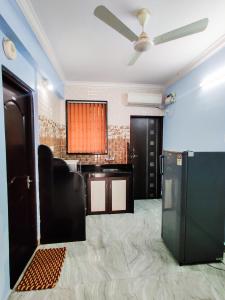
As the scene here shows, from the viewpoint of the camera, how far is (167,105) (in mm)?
4066

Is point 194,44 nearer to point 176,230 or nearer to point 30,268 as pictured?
point 176,230

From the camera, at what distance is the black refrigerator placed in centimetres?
199

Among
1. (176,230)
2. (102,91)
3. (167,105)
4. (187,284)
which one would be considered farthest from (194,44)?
(187,284)

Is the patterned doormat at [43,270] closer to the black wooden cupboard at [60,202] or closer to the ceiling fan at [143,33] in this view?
the black wooden cupboard at [60,202]

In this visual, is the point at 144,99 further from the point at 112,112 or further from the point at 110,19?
the point at 110,19

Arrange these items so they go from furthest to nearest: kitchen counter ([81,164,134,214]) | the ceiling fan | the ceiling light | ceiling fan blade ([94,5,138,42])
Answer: kitchen counter ([81,164,134,214]), the ceiling light, the ceiling fan, ceiling fan blade ([94,5,138,42])

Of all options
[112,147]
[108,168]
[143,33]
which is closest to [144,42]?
[143,33]

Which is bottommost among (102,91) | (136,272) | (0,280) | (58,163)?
(136,272)

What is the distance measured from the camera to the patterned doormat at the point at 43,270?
1.74m

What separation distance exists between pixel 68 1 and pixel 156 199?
4098 millimetres

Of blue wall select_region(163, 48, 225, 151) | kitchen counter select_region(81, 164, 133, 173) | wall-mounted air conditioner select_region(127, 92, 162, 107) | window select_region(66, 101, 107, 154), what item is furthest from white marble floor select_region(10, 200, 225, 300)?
wall-mounted air conditioner select_region(127, 92, 162, 107)

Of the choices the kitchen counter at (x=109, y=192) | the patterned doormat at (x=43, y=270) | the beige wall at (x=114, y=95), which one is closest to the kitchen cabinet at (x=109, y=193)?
the kitchen counter at (x=109, y=192)

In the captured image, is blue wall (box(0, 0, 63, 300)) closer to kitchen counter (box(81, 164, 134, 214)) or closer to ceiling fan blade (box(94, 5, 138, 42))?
ceiling fan blade (box(94, 5, 138, 42))

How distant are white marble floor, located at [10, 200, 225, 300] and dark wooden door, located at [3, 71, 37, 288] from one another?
44 cm
